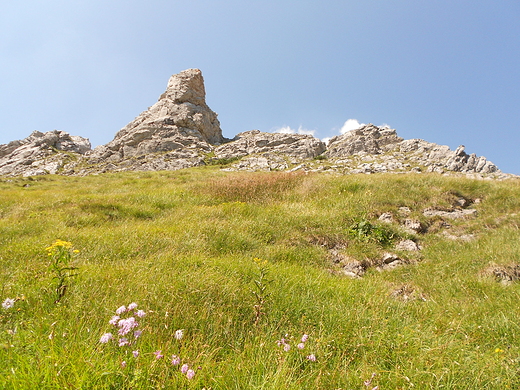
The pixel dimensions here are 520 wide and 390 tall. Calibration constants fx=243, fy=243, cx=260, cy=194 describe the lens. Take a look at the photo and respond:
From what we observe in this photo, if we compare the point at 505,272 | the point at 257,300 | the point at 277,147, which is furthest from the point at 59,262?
the point at 277,147

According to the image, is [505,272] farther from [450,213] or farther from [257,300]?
[257,300]

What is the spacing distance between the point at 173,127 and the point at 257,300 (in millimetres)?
130086

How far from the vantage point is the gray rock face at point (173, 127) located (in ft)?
374

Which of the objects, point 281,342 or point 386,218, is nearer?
point 281,342

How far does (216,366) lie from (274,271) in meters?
2.31

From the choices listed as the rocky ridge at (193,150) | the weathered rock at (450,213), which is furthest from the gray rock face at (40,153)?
the weathered rock at (450,213)

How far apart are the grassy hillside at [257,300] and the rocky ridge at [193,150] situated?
82785mm

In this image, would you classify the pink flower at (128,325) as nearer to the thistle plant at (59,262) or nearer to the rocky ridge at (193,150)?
the thistle plant at (59,262)

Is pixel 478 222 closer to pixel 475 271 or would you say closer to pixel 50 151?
pixel 475 271

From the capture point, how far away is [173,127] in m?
121

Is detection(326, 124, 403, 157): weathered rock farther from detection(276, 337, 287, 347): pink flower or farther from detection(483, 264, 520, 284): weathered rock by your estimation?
detection(276, 337, 287, 347): pink flower

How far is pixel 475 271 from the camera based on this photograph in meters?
5.30

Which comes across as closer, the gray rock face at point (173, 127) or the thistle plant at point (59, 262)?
the thistle plant at point (59, 262)

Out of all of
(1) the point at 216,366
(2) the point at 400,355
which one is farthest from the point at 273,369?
(2) the point at 400,355
